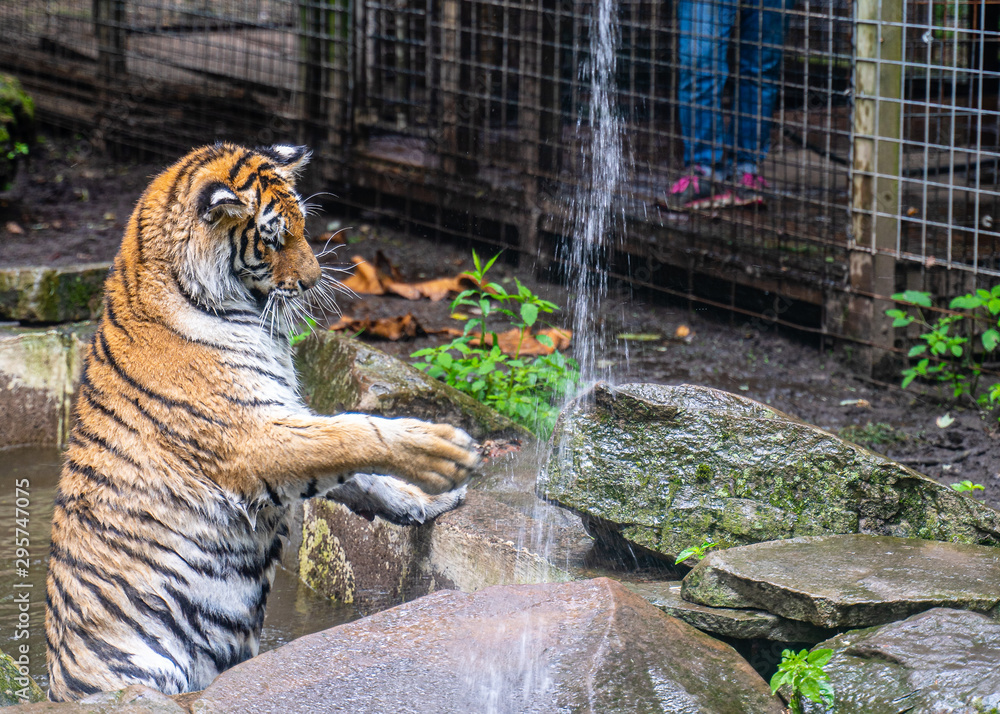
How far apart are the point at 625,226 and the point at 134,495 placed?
414 cm

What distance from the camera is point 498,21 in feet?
21.7

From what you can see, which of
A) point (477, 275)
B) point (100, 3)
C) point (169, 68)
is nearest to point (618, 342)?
point (477, 275)

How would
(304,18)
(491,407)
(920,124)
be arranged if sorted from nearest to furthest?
1. (491,407)
2. (304,18)
3. (920,124)

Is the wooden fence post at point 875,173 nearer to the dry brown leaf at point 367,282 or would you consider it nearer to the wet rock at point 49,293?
the dry brown leaf at point 367,282

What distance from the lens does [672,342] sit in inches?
224

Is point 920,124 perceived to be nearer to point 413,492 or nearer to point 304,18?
point 304,18

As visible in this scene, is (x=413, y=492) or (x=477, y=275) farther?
(x=477, y=275)

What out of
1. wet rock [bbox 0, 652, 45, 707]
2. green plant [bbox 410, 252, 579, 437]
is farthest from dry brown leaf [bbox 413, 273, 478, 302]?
wet rock [bbox 0, 652, 45, 707]

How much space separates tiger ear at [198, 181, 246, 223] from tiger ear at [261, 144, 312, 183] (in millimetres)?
332

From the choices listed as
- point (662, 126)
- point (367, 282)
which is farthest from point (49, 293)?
point (662, 126)

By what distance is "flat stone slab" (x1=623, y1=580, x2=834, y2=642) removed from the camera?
2473mm

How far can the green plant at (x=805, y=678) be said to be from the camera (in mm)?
2195

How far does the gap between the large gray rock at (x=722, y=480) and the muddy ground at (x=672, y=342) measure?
1104 mm

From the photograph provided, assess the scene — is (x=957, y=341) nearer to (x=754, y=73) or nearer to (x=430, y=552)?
(x=754, y=73)
